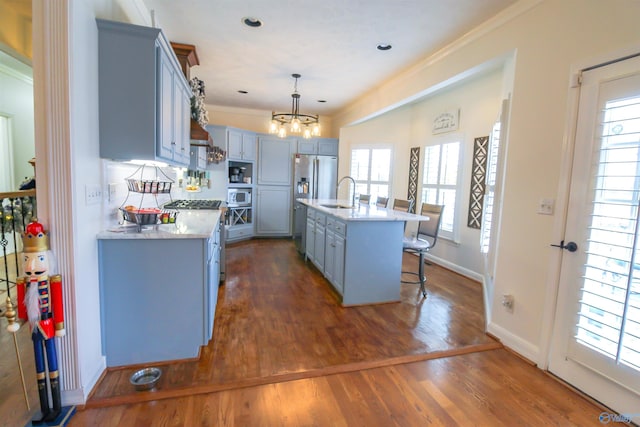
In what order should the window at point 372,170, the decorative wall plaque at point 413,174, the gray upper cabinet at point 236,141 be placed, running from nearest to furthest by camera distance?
the decorative wall plaque at point 413,174
the gray upper cabinet at point 236,141
the window at point 372,170

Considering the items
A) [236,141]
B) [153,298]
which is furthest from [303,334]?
[236,141]

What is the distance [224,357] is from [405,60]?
11.6ft

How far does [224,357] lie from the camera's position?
6.86 ft

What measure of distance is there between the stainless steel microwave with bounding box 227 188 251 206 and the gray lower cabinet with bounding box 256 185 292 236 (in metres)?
0.21

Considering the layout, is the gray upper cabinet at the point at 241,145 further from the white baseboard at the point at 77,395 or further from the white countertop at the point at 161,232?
the white baseboard at the point at 77,395

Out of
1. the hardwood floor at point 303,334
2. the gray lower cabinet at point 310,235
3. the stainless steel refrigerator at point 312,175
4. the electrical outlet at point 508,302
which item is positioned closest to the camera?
the hardwood floor at point 303,334

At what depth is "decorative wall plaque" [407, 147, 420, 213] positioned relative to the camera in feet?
17.3

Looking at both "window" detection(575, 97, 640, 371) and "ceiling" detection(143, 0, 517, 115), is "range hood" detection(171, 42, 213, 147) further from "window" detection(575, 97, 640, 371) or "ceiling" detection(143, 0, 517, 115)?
"window" detection(575, 97, 640, 371)

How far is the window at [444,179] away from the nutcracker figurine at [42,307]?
14.3ft

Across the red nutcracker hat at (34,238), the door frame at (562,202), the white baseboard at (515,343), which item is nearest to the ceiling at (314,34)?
the door frame at (562,202)

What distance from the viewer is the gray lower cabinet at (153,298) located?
1.88 m

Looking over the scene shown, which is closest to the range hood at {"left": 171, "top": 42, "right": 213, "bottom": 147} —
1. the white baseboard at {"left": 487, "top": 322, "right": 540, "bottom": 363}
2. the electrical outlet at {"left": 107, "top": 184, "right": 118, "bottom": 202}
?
the electrical outlet at {"left": 107, "top": 184, "right": 118, "bottom": 202}

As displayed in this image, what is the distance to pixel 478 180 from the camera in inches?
157

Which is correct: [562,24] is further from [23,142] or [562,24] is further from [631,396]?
[23,142]
